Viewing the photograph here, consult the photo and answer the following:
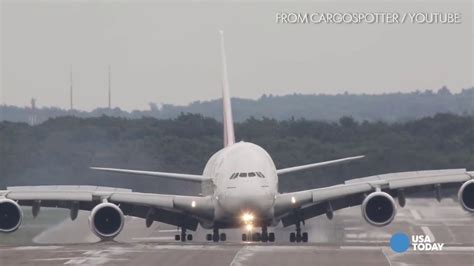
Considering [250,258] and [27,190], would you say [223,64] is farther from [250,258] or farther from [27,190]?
[250,258]

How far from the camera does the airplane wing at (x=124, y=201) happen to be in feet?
137

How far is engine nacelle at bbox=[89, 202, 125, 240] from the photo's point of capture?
40.8 metres

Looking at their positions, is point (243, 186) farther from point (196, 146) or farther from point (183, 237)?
point (196, 146)

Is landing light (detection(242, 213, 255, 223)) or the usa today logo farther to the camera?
landing light (detection(242, 213, 255, 223))

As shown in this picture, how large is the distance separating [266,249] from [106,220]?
352 inches

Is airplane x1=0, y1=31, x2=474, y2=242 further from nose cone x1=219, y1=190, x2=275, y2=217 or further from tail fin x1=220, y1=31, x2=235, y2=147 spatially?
tail fin x1=220, y1=31, x2=235, y2=147

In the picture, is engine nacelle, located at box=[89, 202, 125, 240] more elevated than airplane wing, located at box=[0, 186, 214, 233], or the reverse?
airplane wing, located at box=[0, 186, 214, 233]

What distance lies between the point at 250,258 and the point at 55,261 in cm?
491

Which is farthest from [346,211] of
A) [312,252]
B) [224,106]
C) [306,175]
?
→ [312,252]

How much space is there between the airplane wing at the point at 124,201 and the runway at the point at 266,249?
2013mm

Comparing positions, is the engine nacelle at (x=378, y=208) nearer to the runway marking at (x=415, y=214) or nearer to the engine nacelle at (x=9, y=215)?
the runway marking at (x=415, y=214)

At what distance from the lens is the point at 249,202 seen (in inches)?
1567

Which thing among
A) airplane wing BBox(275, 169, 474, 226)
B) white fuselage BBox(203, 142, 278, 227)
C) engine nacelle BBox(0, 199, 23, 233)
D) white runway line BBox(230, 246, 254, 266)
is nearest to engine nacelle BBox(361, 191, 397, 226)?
airplane wing BBox(275, 169, 474, 226)

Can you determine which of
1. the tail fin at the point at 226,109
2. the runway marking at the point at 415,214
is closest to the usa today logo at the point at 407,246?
the runway marking at the point at 415,214
